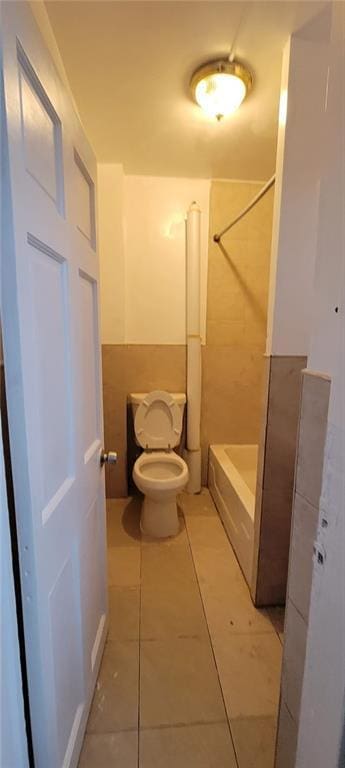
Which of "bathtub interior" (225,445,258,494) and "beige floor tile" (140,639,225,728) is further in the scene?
"bathtub interior" (225,445,258,494)

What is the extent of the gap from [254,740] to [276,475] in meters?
0.88

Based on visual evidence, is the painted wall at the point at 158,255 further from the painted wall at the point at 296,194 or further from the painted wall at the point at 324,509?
the painted wall at the point at 324,509

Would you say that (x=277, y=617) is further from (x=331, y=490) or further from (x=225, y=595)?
(x=331, y=490)

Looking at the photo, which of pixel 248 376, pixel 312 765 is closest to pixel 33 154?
pixel 312 765

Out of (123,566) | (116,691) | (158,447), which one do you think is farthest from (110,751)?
(158,447)

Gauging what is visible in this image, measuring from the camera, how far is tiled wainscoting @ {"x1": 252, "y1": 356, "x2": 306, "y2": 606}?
57.6 inches

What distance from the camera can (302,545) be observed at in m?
0.79

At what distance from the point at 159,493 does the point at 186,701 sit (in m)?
0.94

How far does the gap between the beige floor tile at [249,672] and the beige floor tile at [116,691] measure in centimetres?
34

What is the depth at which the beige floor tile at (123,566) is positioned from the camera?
1.76 meters

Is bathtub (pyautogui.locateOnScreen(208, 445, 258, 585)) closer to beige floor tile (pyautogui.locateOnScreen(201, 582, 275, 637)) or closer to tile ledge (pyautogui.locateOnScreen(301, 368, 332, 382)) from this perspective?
beige floor tile (pyautogui.locateOnScreen(201, 582, 275, 637))

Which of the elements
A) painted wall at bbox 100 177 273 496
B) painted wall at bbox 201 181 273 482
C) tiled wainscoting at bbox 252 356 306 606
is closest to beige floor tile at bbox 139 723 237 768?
tiled wainscoting at bbox 252 356 306 606

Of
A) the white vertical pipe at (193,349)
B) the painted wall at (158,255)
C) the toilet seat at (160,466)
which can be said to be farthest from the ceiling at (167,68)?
the toilet seat at (160,466)

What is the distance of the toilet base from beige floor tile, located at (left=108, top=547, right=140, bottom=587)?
0.16m
